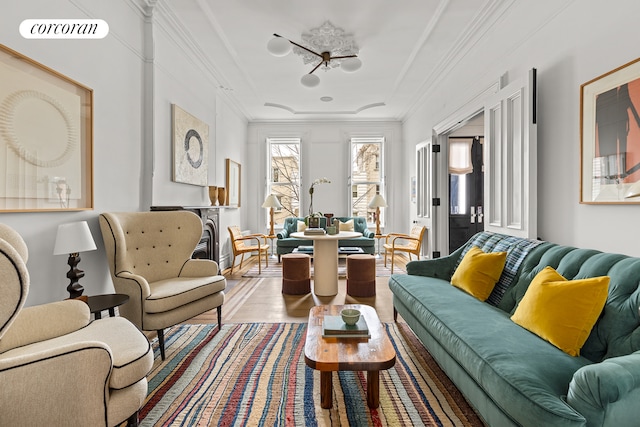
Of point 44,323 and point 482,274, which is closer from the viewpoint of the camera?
point 44,323

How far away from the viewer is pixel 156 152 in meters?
3.51

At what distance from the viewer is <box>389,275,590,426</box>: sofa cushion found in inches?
47.7

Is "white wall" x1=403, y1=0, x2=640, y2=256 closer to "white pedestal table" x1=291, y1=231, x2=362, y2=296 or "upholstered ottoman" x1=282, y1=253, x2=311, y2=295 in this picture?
"white pedestal table" x1=291, y1=231, x2=362, y2=296

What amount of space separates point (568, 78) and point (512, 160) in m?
0.77

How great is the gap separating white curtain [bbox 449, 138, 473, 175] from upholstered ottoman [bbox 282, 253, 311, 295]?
151 inches

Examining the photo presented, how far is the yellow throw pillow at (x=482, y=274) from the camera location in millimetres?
2539

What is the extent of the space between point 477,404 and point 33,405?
180cm

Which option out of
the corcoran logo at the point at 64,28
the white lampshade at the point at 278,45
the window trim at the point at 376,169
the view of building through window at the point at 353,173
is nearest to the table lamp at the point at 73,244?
the corcoran logo at the point at 64,28

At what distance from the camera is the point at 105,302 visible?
7.55ft

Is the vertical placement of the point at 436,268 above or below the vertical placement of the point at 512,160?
below

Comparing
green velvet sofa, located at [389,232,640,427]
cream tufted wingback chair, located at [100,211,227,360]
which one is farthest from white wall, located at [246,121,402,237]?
green velvet sofa, located at [389,232,640,427]

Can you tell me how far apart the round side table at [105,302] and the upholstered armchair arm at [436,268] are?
2.44 meters

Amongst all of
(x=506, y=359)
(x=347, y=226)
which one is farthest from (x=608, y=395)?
(x=347, y=226)

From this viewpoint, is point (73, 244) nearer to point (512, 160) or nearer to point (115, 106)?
point (115, 106)
